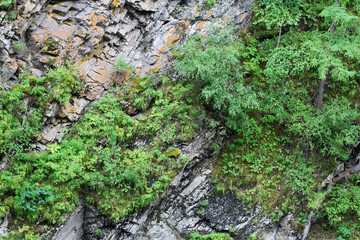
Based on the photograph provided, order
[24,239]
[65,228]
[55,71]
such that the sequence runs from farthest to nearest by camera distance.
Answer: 1. [55,71]
2. [65,228]
3. [24,239]

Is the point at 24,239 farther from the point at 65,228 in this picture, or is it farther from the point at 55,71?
the point at 55,71

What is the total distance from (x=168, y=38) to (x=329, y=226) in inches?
350

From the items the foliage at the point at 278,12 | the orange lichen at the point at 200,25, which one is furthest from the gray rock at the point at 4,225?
the foliage at the point at 278,12

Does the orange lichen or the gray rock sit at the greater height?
the orange lichen

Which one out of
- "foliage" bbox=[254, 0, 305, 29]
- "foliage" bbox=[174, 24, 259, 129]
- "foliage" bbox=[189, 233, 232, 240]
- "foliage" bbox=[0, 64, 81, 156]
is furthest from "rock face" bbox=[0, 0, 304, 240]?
"foliage" bbox=[254, 0, 305, 29]

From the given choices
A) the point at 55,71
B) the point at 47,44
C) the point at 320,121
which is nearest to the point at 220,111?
the point at 320,121

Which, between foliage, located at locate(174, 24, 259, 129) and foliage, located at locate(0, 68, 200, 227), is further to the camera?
foliage, located at locate(174, 24, 259, 129)

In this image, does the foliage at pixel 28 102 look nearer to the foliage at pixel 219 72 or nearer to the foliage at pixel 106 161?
the foliage at pixel 106 161

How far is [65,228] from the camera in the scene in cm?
732

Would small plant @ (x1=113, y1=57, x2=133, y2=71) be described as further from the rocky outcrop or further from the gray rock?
the gray rock

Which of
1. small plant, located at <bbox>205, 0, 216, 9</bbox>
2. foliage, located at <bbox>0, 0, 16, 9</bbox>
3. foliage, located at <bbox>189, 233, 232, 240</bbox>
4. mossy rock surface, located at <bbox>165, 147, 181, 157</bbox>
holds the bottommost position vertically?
foliage, located at <bbox>189, 233, 232, 240</bbox>

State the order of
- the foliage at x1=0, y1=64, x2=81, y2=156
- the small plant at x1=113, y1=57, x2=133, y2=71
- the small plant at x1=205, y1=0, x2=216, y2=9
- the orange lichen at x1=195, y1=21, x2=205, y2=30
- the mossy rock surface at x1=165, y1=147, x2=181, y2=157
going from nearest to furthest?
the foliage at x1=0, y1=64, x2=81, y2=156 → the mossy rock surface at x1=165, y1=147, x2=181, y2=157 → the small plant at x1=113, y1=57, x2=133, y2=71 → the orange lichen at x1=195, y1=21, x2=205, y2=30 → the small plant at x1=205, y1=0, x2=216, y2=9

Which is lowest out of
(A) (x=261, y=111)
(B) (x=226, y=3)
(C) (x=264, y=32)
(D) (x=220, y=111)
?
(A) (x=261, y=111)

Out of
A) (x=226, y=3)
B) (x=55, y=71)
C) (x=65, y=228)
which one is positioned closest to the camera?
(x=65, y=228)
